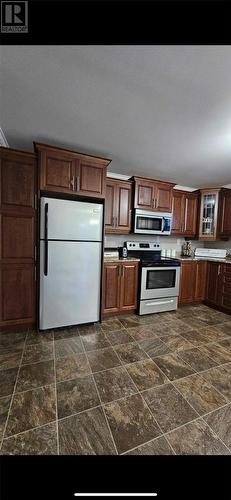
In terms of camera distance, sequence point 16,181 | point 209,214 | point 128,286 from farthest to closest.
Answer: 1. point 209,214
2. point 128,286
3. point 16,181

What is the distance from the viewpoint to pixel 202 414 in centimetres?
139

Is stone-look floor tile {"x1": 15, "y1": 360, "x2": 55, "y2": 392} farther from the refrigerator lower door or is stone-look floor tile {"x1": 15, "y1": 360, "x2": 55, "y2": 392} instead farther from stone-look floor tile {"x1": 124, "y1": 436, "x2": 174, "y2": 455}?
stone-look floor tile {"x1": 124, "y1": 436, "x2": 174, "y2": 455}

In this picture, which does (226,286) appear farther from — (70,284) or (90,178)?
(90,178)

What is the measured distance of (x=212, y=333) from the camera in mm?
2664

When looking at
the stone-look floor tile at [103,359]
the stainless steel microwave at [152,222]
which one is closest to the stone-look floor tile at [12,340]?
the stone-look floor tile at [103,359]

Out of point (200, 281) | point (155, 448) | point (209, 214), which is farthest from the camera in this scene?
point (209, 214)

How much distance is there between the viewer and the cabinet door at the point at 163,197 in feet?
11.4

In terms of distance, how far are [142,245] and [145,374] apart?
7.37ft

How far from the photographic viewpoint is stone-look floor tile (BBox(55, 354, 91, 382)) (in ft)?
5.73

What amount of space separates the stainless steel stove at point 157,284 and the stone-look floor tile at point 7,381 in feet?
6.29

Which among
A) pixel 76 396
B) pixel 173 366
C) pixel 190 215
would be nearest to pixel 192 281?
pixel 190 215
